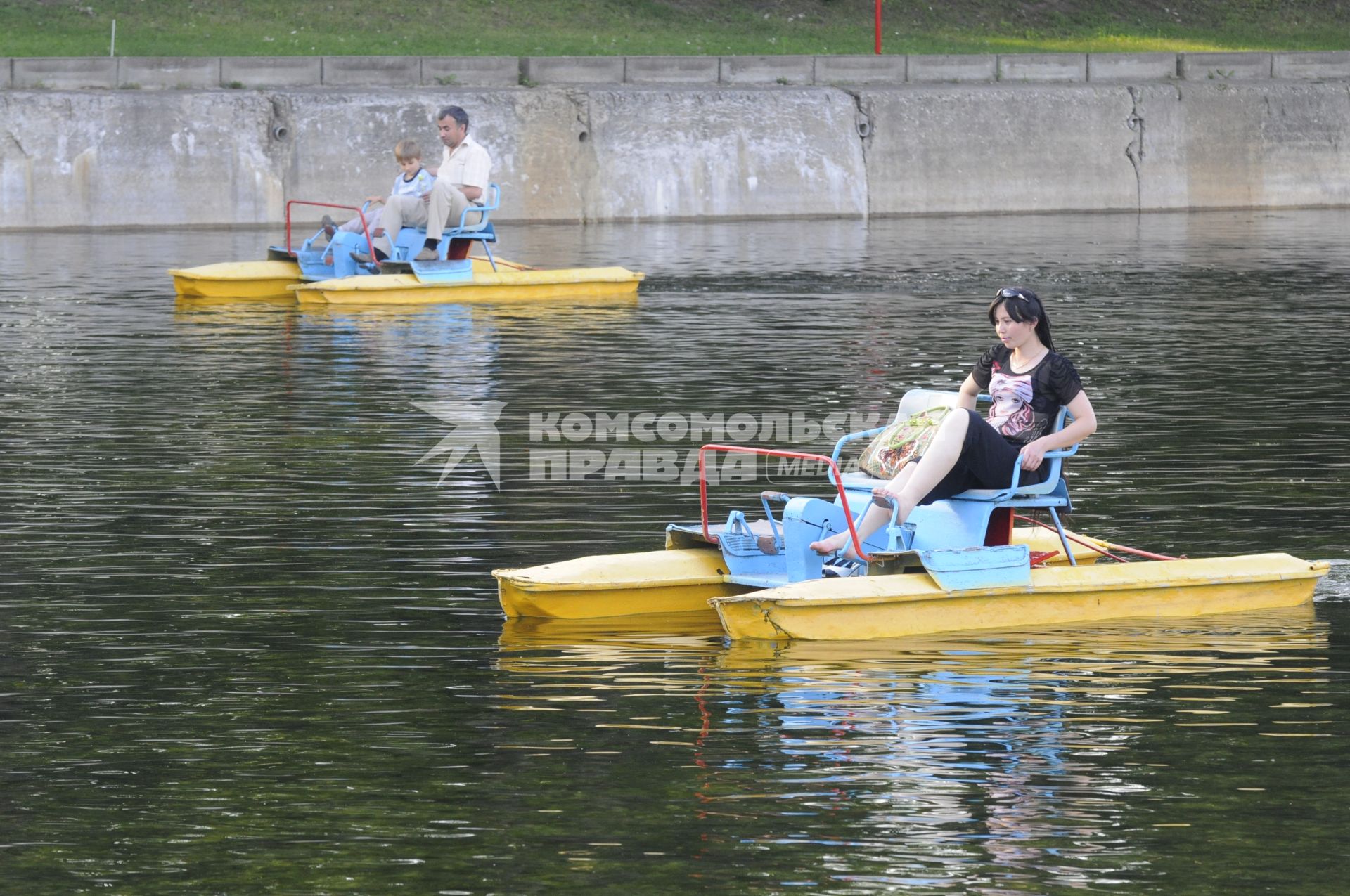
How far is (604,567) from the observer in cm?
869

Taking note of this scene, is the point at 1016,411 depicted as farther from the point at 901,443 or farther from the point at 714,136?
the point at 714,136

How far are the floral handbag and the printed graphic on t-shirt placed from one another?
21 cm

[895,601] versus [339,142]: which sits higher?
[339,142]

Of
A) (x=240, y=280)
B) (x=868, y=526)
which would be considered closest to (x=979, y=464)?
(x=868, y=526)

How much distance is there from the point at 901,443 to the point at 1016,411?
0.47 metres

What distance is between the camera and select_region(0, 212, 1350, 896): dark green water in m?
5.92

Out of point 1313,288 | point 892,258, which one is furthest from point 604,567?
point 892,258

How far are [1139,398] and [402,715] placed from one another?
27.5ft

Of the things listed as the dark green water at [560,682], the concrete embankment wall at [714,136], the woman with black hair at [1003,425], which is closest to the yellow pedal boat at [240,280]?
the dark green water at [560,682]

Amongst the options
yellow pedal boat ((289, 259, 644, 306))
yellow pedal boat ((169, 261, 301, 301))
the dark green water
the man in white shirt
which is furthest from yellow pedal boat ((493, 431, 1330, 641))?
yellow pedal boat ((169, 261, 301, 301))

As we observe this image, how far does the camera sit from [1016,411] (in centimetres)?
884

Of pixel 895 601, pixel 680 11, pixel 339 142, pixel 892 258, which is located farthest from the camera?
pixel 680 11

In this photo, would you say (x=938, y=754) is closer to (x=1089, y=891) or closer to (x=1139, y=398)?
(x=1089, y=891)

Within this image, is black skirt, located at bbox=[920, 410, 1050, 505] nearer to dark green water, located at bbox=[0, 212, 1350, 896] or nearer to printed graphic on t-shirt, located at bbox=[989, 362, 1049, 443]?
printed graphic on t-shirt, located at bbox=[989, 362, 1049, 443]
